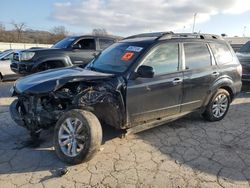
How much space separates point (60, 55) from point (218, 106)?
16.7 feet

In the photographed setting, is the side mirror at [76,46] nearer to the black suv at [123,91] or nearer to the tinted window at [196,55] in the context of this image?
the black suv at [123,91]

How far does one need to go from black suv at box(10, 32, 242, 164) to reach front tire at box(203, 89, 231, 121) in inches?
1.2

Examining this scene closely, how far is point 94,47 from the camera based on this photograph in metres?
9.59

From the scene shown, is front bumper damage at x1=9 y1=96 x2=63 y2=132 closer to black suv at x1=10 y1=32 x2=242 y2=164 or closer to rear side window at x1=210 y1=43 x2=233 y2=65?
black suv at x1=10 y1=32 x2=242 y2=164

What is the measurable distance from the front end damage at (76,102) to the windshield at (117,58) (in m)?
0.40

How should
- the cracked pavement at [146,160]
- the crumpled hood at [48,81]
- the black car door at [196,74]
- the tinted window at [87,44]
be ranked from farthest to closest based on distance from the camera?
the tinted window at [87,44]
the black car door at [196,74]
the crumpled hood at [48,81]
the cracked pavement at [146,160]

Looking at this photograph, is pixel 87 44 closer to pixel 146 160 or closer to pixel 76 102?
pixel 76 102

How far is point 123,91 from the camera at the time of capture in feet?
14.1

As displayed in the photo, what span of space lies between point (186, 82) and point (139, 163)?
186 cm

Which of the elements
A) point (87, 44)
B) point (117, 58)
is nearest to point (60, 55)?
point (87, 44)

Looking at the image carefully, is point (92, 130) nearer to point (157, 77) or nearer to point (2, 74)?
point (157, 77)

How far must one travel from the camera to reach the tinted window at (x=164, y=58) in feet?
15.4

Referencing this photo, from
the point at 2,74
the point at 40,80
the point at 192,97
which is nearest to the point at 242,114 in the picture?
the point at 192,97

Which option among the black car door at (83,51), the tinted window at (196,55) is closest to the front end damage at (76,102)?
the tinted window at (196,55)
